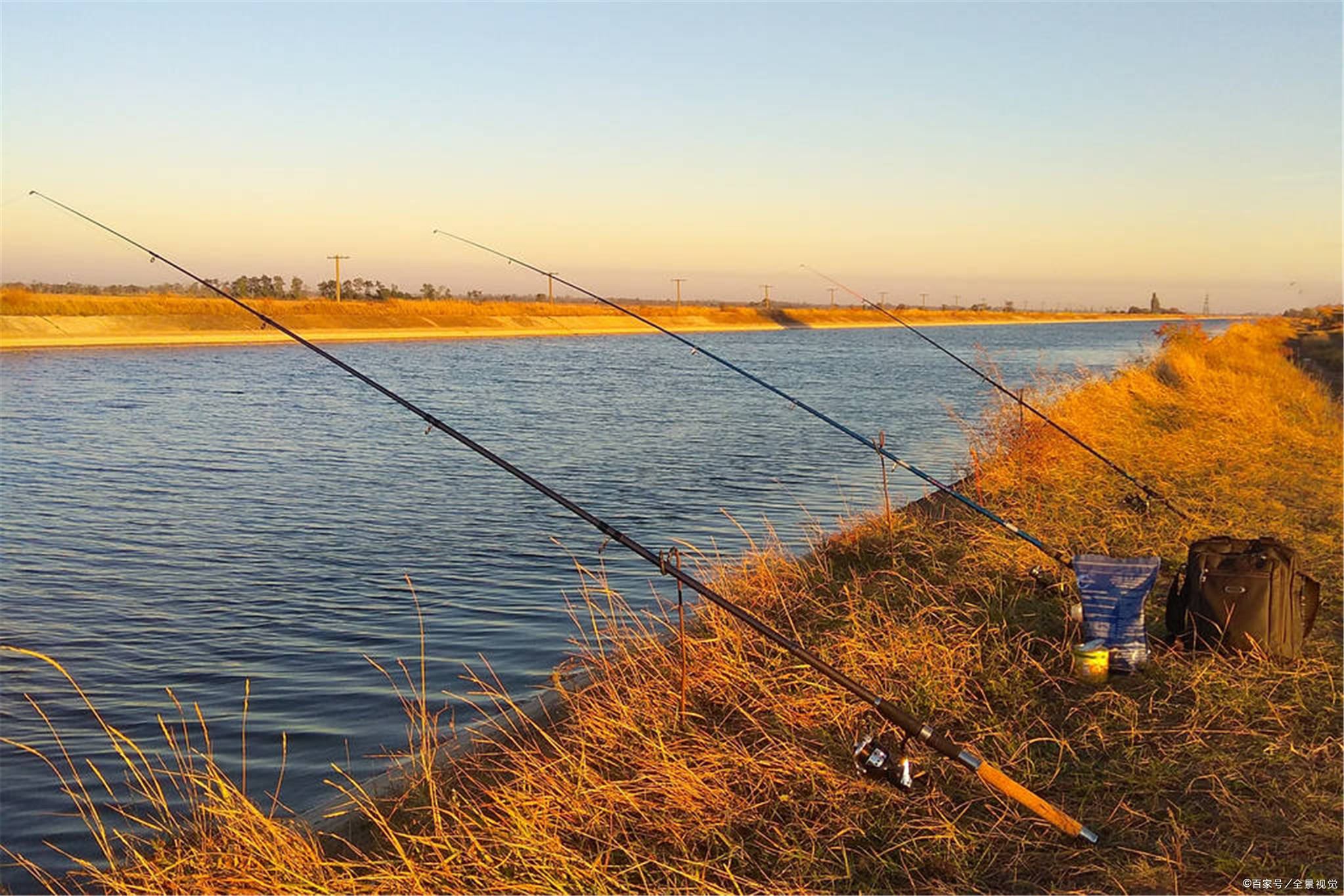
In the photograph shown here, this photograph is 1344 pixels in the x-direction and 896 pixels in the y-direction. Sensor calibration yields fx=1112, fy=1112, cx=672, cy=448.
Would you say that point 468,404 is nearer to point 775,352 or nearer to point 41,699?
point 41,699

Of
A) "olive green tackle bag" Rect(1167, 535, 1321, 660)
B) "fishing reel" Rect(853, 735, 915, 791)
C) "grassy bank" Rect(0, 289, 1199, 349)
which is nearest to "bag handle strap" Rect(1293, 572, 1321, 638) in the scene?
"olive green tackle bag" Rect(1167, 535, 1321, 660)

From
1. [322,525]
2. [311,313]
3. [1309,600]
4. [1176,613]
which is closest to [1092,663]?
[1176,613]

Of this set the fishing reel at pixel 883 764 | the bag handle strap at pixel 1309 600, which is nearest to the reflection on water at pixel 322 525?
the fishing reel at pixel 883 764

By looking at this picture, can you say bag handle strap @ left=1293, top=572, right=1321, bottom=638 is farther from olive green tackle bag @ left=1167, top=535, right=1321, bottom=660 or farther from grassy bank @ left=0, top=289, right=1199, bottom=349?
grassy bank @ left=0, top=289, right=1199, bottom=349

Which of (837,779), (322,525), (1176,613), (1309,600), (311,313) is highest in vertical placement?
(311,313)

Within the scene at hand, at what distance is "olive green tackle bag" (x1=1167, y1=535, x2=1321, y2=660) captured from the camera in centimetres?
561

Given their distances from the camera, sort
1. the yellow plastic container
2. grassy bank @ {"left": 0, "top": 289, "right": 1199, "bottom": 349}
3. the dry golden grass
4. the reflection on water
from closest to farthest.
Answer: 1. the yellow plastic container
2. the reflection on water
3. grassy bank @ {"left": 0, "top": 289, "right": 1199, "bottom": 349}
4. the dry golden grass

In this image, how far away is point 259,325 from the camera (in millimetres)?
64438

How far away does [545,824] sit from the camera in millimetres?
3979

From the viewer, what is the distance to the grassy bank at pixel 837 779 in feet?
12.4

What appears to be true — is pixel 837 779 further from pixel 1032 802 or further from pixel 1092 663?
pixel 1092 663

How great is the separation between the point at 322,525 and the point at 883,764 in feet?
30.4

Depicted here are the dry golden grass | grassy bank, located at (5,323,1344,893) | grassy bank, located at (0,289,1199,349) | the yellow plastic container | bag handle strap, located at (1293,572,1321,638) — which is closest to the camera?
grassy bank, located at (5,323,1344,893)

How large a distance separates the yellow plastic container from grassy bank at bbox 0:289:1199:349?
31080 millimetres
